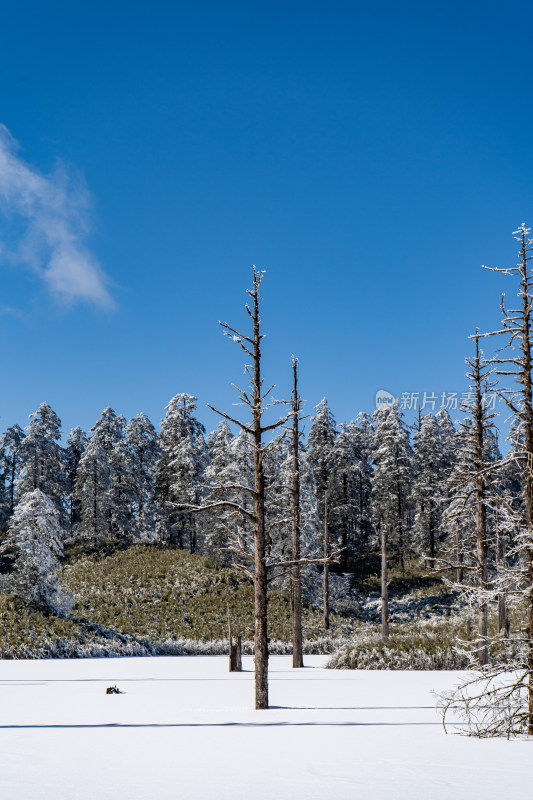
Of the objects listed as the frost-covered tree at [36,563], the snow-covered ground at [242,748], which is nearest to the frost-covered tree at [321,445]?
the frost-covered tree at [36,563]

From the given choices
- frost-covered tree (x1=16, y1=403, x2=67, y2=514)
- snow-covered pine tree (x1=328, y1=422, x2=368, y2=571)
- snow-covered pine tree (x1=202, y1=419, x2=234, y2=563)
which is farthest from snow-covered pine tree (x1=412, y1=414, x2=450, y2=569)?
frost-covered tree (x1=16, y1=403, x2=67, y2=514)

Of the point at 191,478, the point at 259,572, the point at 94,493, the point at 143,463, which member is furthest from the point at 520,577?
the point at 143,463

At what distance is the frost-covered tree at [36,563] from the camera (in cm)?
3584

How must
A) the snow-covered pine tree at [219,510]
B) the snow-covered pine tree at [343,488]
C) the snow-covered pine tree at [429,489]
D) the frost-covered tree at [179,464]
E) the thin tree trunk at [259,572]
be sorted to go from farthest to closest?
the snow-covered pine tree at [343,488], the snow-covered pine tree at [429,489], the frost-covered tree at [179,464], the snow-covered pine tree at [219,510], the thin tree trunk at [259,572]

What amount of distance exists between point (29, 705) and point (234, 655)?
35.8ft

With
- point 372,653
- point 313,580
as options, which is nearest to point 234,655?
point 372,653

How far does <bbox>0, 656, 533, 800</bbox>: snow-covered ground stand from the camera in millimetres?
6742

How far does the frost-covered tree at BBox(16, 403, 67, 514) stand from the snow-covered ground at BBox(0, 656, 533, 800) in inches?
1880

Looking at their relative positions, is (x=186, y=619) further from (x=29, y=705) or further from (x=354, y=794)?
(x=354, y=794)

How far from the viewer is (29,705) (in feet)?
47.3

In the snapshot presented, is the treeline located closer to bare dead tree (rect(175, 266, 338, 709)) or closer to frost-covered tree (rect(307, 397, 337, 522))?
frost-covered tree (rect(307, 397, 337, 522))

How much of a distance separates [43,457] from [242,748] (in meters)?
58.4

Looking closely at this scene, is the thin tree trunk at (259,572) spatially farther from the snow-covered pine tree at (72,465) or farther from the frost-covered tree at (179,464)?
the snow-covered pine tree at (72,465)

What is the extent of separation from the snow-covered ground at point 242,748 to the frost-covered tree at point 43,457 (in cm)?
4776
